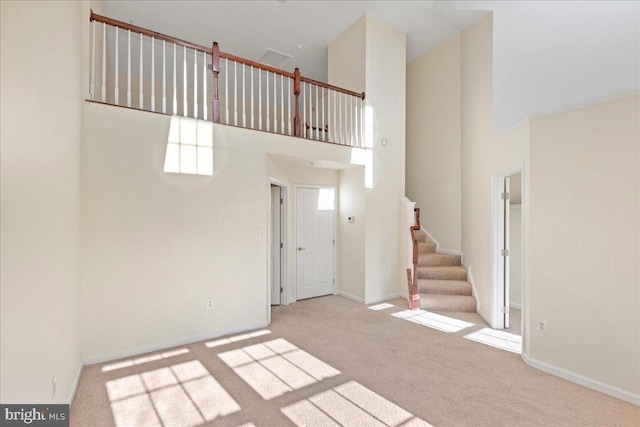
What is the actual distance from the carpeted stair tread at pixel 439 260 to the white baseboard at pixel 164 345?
3.18 m

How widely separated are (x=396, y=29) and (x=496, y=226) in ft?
13.3

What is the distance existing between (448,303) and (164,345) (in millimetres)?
4175

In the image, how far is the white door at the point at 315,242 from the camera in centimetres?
545

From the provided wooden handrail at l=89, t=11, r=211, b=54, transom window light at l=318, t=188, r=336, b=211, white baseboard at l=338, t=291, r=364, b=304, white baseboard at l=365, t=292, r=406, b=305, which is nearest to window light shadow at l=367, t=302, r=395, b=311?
white baseboard at l=365, t=292, r=406, b=305

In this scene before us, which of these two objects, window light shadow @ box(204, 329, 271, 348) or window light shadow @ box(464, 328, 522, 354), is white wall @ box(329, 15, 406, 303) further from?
window light shadow @ box(204, 329, 271, 348)

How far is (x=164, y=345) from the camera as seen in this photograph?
3363 mm

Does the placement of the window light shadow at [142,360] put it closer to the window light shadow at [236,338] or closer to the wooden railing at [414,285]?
the window light shadow at [236,338]

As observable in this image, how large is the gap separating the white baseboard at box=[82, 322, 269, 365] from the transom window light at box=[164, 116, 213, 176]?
2.02m

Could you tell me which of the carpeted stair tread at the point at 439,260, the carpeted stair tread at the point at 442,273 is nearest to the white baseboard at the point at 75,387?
the carpeted stair tread at the point at 442,273

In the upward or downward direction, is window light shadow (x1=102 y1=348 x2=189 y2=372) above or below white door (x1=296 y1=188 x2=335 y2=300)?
below

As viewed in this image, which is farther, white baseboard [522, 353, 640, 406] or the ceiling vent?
the ceiling vent

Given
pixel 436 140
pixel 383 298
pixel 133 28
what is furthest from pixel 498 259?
pixel 133 28

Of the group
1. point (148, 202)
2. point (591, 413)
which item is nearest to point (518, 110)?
point (591, 413)

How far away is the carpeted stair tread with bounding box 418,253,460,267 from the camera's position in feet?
18.1
